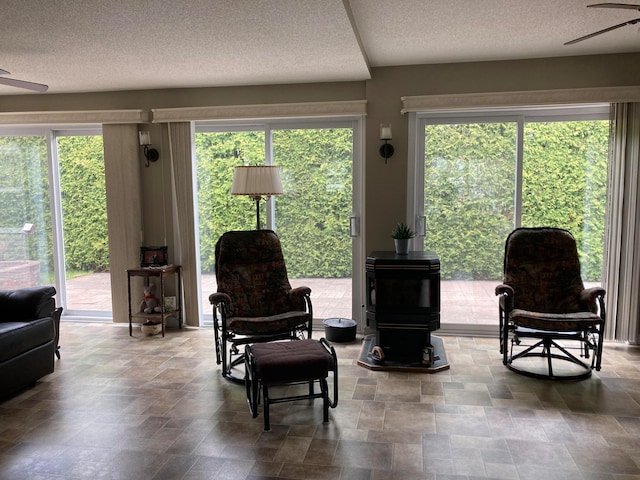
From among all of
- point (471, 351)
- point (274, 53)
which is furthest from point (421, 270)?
point (274, 53)

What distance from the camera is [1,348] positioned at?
10.8 ft

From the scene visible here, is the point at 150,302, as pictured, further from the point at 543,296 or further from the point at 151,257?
the point at 543,296

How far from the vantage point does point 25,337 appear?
3.53 m

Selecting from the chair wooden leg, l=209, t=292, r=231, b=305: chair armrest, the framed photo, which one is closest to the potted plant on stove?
l=209, t=292, r=231, b=305: chair armrest

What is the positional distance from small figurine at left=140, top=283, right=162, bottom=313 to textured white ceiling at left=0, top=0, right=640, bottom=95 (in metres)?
2.11

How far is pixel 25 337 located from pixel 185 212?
6.80ft

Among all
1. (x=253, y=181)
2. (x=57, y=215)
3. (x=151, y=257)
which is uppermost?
(x=253, y=181)

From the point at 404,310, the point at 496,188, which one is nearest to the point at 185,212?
the point at 404,310

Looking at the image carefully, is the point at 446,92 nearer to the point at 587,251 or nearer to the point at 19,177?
the point at 587,251

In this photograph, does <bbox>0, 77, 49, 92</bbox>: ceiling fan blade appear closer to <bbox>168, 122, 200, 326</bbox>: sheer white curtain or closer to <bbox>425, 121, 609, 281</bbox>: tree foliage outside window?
<bbox>168, 122, 200, 326</bbox>: sheer white curtain

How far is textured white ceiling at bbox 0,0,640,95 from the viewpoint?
294cm

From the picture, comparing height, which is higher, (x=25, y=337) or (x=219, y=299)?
(x=219, y=299)

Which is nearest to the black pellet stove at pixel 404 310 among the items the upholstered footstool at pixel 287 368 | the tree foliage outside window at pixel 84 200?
the upholstered footstool at pixel 287 368

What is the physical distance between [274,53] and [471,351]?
9.98 ft
